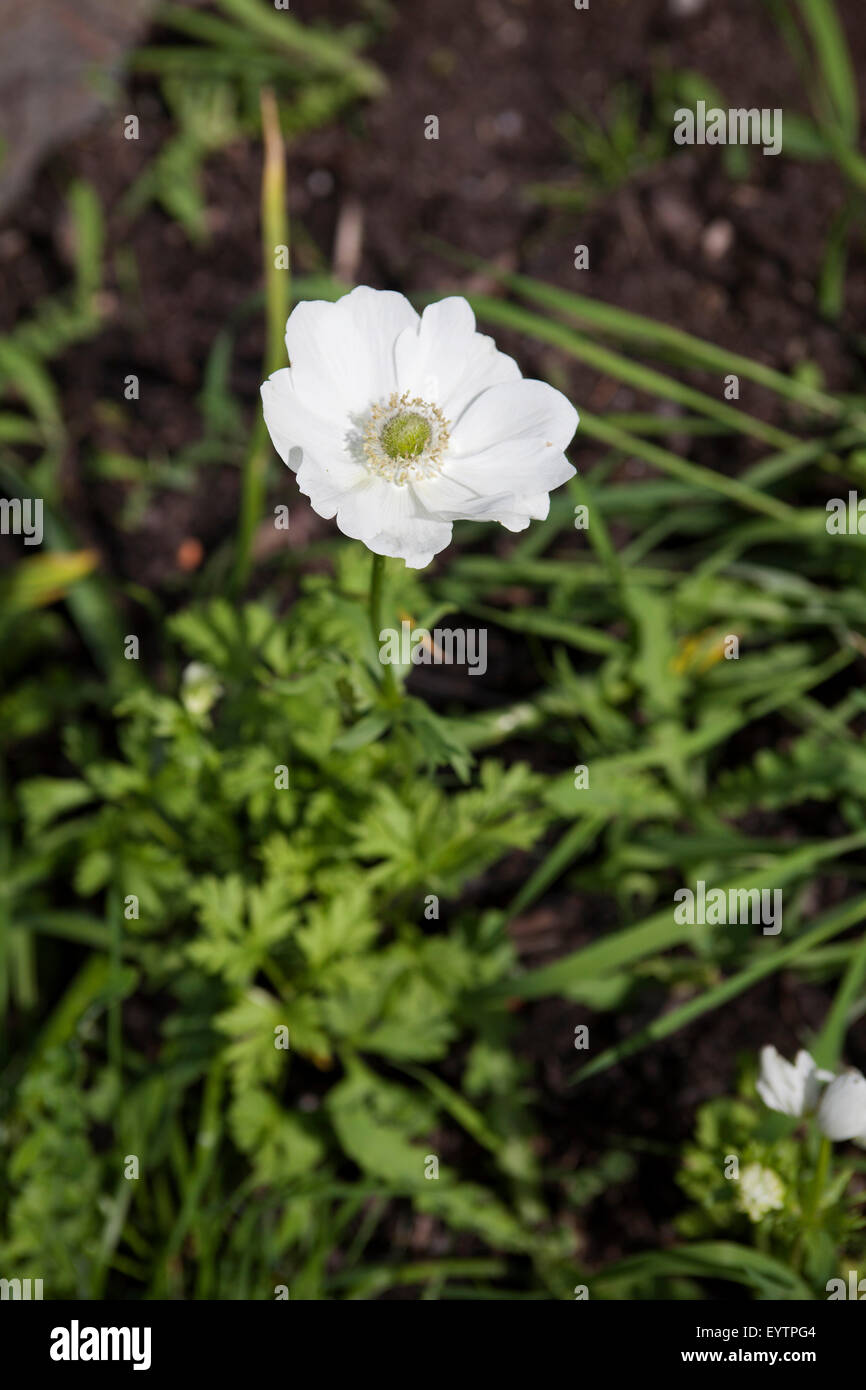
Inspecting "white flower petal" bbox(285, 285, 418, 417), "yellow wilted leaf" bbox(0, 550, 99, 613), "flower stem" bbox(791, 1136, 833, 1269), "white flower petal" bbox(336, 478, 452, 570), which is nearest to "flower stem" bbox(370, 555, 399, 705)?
"white flower petal" bbox(336, 478, 452, 570)

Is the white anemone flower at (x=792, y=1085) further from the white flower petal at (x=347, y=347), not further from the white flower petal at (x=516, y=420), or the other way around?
the white flower petal at (x=347, y=347)

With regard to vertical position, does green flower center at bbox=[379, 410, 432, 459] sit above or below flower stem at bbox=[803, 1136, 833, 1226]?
above

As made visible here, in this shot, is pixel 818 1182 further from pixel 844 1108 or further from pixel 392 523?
pixel 392 523

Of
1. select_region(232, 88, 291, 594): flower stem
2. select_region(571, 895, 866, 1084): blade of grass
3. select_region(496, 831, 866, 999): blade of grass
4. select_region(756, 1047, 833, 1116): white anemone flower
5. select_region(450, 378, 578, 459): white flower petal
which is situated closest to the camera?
select_region(450, 378, 578, 459): white flower petal

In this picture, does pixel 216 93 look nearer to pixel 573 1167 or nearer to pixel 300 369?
pixel 300 369

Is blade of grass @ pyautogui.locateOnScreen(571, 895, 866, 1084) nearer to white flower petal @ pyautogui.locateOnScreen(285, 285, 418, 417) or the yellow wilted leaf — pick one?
white flower petal @ pyautogui.locateOnScreen(285, 285, 418, 417)

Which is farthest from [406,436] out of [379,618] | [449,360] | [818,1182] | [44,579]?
[44,579]
